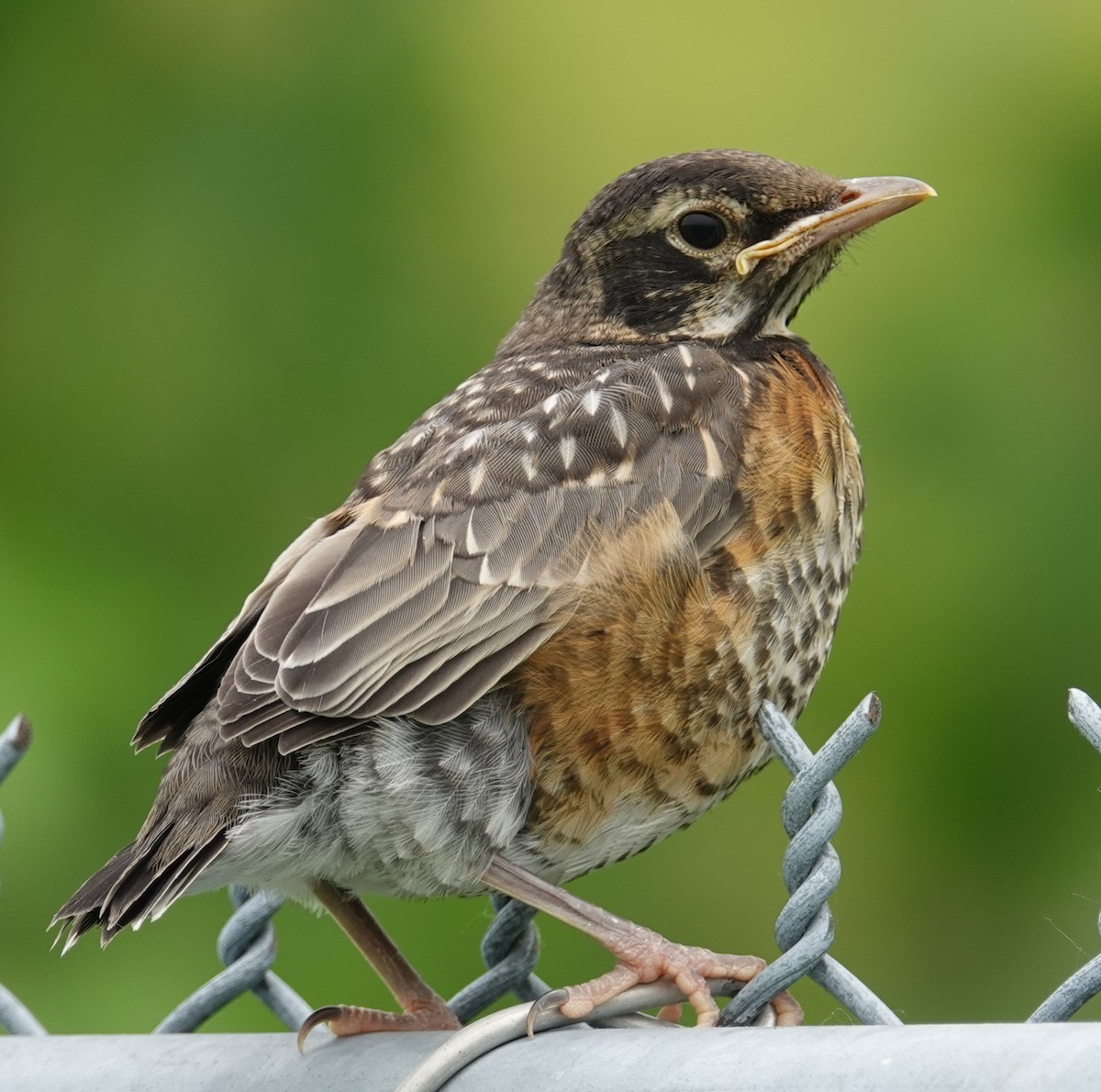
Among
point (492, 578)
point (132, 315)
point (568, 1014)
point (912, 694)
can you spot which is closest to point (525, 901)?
point (492, 578)

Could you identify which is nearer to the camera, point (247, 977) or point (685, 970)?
point (685, 970)

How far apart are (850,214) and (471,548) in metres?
0.83

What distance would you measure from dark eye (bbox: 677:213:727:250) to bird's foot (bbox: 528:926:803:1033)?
3.86ft

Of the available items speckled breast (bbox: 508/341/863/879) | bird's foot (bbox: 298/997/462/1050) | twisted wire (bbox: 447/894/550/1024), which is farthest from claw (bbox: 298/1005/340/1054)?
speckled breast (bbox: 508/341/863/879)

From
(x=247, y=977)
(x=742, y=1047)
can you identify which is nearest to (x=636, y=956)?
(x=247, y=977)

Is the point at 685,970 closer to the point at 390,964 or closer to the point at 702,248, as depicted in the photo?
the point at 390,964

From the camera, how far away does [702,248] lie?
115 inches

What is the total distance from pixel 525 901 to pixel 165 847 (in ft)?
1.45

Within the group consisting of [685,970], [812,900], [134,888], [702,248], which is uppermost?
[702,248]

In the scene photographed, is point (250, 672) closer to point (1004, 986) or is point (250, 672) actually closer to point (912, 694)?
point (912, 694)

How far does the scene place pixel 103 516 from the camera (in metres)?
2.99

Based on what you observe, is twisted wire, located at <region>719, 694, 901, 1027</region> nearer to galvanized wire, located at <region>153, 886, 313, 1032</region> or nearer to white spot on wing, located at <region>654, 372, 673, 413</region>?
galvanized wire, located at <region>153, 886, 313, 1032</region>

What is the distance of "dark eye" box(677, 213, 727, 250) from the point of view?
2889 millimetres

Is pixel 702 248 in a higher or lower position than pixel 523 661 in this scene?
higher
